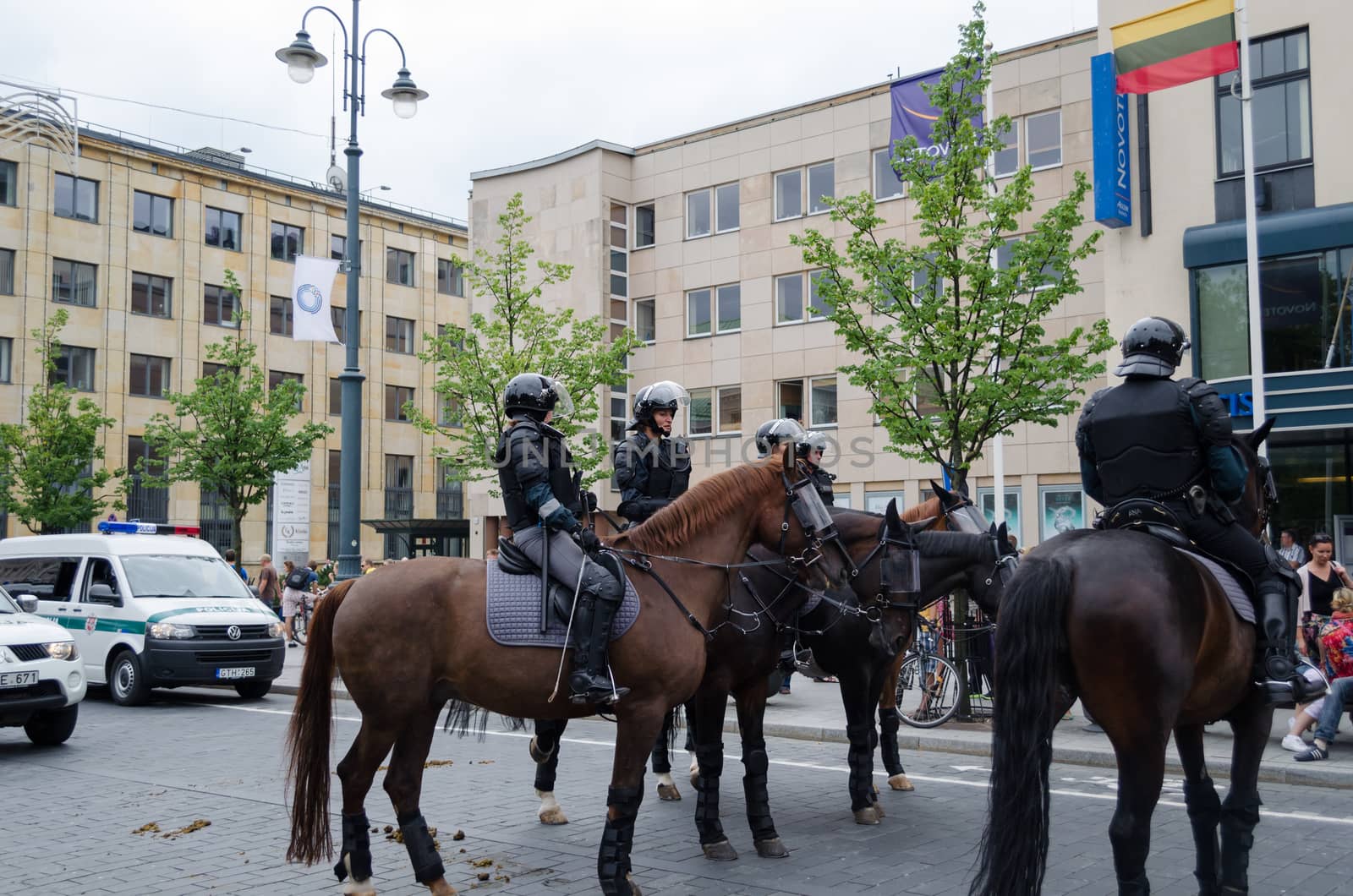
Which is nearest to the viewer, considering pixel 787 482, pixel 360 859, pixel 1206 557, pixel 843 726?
pixel 1206 557

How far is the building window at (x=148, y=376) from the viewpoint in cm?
5106

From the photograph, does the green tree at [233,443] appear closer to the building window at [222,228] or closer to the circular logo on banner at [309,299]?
the circular logo on banner at [309,299]

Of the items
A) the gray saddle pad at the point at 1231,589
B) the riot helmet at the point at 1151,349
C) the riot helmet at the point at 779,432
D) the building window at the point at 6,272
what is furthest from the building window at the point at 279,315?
the gray saddle pad at the point at 1231,589

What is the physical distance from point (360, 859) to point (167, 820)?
9.05 ft

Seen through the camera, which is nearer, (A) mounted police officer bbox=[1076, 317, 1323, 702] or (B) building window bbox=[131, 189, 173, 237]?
(A) mounted police officer bbox=[1076, 317, 1323, 702]

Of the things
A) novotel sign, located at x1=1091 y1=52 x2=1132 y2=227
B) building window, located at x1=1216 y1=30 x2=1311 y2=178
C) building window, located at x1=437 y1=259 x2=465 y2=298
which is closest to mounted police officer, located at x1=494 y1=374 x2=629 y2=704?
novotel sign, located at x1=1091 y1=52 x2=1132 y2=227

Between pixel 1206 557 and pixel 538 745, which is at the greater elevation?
pixel 1206 557

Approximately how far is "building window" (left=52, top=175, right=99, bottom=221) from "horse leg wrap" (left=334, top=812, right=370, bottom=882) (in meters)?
49.5

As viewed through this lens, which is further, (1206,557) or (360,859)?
(360,859)

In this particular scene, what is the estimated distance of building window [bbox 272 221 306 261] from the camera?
55938mm

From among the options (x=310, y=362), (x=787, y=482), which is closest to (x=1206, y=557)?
(x=787, y=482)

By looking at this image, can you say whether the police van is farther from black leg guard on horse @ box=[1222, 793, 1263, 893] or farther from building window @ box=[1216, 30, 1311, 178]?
building window @ box=[1216, 30, 1311, 178]

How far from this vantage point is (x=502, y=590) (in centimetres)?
651

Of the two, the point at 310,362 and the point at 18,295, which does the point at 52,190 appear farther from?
the point at 310,362
